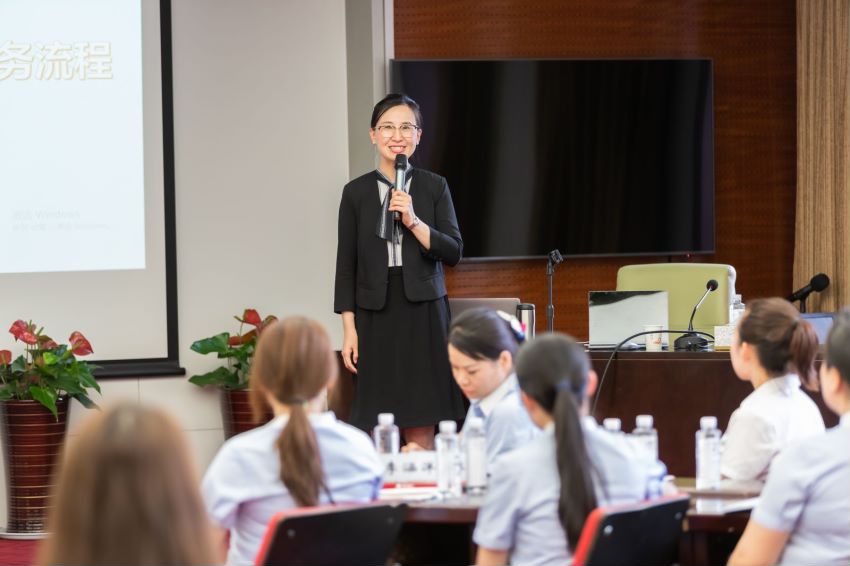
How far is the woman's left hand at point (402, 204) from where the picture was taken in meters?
3.80

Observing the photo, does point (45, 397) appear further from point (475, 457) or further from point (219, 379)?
point (475, 457)

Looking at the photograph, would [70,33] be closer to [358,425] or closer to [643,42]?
[358,425]

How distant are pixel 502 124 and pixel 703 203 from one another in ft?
3.97

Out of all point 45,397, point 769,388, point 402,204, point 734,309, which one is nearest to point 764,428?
point 769,388

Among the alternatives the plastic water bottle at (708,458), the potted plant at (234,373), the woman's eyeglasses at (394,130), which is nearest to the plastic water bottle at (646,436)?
the plastic water bottle at (708,458)

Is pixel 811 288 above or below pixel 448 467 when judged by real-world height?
above

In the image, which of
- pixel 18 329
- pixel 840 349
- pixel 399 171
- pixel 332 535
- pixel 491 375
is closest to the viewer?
pixel 332 535

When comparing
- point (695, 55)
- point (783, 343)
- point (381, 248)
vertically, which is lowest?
point (783, 343)

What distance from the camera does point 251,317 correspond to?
5.13m

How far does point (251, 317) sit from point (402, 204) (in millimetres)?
1559

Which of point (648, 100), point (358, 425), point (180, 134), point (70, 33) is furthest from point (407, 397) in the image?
point (648, 100)

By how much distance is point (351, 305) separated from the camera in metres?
4.02

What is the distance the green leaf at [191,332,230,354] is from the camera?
5.06 m

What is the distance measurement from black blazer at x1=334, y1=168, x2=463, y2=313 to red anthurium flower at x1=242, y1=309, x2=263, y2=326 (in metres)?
1.17
